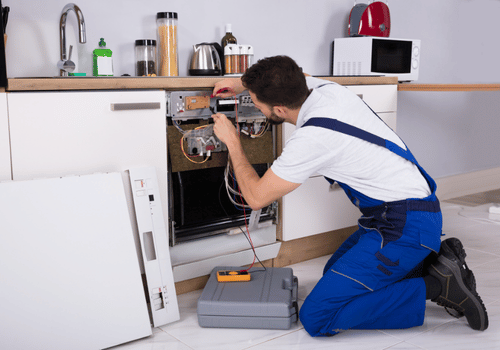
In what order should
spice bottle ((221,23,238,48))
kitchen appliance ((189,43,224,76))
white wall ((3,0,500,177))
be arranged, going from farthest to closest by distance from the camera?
spice bottle ((221,23,238,48))
kitchen appliance ((189,43,224,76))
white wall ((3,0,500,177))

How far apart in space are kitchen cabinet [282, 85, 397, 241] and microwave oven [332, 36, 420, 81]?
362 mm

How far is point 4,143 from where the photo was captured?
173 cm

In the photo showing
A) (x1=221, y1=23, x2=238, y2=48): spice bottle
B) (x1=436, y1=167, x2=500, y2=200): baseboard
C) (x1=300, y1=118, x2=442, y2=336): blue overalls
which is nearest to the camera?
(x1=300, y1=118, x2=442, y2=336): blue overalls

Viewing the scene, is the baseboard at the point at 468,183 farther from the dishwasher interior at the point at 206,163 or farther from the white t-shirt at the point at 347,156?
the white t-shirt at the point at 347,156

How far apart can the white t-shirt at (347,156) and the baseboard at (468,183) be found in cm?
244

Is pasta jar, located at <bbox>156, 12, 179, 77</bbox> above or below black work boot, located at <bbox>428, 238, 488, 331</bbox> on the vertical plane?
above

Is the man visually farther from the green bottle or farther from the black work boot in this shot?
the green bottle

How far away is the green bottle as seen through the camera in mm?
2338

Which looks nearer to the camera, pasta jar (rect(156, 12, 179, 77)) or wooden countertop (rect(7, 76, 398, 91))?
wooden countertop (rect(7, 76, 398, 91))

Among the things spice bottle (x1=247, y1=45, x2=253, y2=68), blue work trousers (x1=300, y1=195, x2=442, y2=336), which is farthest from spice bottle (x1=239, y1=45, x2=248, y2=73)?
blue work trousers (x1=300, y1=195, x2=442, y2=336)

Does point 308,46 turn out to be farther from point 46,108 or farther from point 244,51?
point 46,108

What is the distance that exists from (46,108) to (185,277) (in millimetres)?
945

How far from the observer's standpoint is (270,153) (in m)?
2.43

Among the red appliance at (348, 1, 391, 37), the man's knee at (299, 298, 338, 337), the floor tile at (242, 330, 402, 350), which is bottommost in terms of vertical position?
the floor tile at (242, 330, 402, 350)
